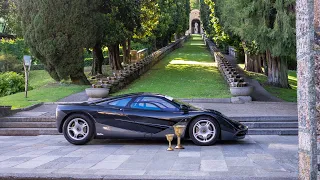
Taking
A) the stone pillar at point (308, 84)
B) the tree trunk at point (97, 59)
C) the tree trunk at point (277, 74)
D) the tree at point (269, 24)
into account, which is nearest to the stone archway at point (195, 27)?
the tree trunk at point (97, 59)

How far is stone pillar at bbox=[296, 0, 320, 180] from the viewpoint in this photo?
16.0ft

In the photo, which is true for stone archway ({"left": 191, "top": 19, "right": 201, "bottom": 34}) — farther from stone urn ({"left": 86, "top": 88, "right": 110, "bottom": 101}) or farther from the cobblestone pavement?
the cobblestone pavement

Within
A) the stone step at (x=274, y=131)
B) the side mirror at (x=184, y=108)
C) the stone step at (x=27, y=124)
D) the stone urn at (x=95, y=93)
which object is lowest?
the stone step at (x=274, y=131)

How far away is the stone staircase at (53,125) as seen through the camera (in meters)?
11.7

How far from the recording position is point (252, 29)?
17.0 meters

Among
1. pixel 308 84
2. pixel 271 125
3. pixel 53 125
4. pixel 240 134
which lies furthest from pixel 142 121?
pixel 308 84

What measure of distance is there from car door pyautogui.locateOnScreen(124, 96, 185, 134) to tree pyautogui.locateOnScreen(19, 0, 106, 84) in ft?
39.0

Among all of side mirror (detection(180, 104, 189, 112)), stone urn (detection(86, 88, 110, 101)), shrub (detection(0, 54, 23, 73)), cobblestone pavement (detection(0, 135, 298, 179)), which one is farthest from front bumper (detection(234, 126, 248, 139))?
shrub (detection(0, 54, 23, 73))

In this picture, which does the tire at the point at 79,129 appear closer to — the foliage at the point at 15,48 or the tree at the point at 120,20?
the tree at the point at 120,20

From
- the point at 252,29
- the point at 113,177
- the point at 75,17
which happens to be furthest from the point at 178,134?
the point at 75,17

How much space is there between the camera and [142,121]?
9836mm

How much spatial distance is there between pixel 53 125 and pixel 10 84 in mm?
12422

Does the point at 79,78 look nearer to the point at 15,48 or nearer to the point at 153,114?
the point at 153,114

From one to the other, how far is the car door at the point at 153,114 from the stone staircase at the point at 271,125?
9.90ft
